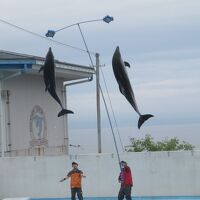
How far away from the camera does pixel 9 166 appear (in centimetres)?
2420

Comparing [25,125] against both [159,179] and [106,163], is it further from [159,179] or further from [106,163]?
[159,179]

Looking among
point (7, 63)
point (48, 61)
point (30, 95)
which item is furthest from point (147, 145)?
point (48, 61)

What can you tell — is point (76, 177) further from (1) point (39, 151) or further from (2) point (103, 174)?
(1) point (39, 151)

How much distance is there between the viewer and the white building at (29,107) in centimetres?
2391

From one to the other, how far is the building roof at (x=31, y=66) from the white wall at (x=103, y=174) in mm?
2977

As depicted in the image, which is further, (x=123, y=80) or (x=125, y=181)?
(x=125, y=181)

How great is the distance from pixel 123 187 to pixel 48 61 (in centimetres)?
1193

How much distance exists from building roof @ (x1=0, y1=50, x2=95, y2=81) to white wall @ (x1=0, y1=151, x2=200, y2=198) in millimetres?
2977

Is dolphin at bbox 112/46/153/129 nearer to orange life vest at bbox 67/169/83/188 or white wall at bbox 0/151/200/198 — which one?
orange life vest at bbox 67/169/83/188

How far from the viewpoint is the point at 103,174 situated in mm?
23922

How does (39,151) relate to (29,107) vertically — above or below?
below

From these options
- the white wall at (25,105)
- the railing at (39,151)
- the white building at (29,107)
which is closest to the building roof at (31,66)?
the white building at (29,107)

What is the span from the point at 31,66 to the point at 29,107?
10.6 feet

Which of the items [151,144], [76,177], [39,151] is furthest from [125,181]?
[151,144]
